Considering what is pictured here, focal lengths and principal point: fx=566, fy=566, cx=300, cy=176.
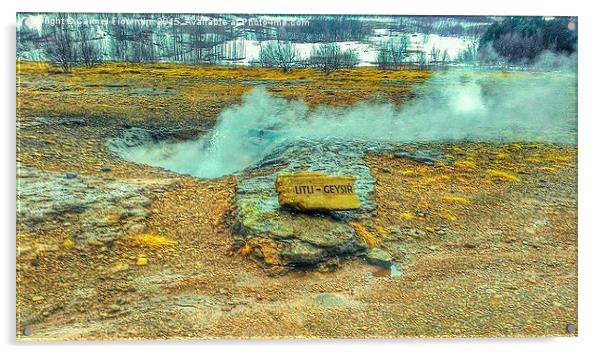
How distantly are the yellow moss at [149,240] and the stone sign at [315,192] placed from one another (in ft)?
3.17

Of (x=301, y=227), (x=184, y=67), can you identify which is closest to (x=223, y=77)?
(x=184, y=67)

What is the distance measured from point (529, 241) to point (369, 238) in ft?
4.37

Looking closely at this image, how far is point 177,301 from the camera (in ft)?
14.3

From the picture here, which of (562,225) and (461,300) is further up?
(562,225)

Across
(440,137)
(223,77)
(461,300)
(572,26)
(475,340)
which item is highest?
(572,26)

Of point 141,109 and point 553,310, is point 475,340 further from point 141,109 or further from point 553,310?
point 141,109

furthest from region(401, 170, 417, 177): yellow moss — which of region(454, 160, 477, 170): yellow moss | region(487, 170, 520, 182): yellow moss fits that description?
region(487, 170, 520, 182): yellow moss

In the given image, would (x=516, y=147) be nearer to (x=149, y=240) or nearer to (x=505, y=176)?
(x=505, y=176)

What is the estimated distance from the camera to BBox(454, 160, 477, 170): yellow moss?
4.85 metres

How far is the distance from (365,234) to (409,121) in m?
1.06

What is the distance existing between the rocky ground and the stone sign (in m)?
0.12

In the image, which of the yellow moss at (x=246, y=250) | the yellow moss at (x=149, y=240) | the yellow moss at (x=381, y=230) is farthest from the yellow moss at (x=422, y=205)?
the yellow moss at (x=149, y=240)

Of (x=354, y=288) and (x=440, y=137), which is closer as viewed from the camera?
(x=354, y=288)

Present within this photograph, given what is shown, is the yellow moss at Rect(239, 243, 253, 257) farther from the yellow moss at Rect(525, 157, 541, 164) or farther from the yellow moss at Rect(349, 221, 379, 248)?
the yellow moss at Rect(525, 157, 541, 164)
